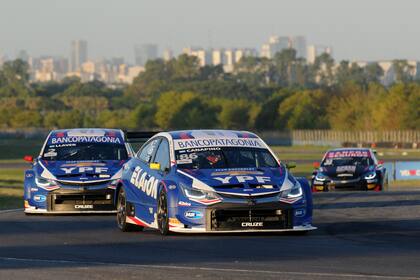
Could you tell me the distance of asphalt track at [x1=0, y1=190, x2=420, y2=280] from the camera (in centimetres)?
1200

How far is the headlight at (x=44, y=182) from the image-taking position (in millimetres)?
20389

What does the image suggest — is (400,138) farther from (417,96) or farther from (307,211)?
(307,211)

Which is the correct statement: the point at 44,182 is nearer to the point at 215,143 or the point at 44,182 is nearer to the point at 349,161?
the point at 215,143

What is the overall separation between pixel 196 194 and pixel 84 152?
20.6ft

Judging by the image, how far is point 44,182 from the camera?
67.1 ft

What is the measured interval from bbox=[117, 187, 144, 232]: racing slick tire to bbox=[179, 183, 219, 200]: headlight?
178 cm

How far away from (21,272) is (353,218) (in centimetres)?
891

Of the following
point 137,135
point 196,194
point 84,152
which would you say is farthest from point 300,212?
point 84,152

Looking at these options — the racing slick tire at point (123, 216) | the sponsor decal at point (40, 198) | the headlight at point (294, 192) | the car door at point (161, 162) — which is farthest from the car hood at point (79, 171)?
the headlight at point (294, 192)

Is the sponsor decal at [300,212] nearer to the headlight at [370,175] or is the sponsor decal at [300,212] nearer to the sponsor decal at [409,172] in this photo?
the headlight at [370,175]

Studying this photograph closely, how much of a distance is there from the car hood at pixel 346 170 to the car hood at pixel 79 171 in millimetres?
12889

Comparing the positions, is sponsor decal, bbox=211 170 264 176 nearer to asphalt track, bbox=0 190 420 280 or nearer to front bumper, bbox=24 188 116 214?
asphalt track, bbox=0 190 420 280

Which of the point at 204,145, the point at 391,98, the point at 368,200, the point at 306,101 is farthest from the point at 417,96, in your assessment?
the point at 204,145

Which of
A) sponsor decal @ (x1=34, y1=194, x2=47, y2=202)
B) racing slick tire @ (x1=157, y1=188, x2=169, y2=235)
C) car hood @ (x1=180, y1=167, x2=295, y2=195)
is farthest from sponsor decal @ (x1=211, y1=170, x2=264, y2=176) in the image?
sponsor decal @ (x1=34, y1=194, x2=47, y2=202)
